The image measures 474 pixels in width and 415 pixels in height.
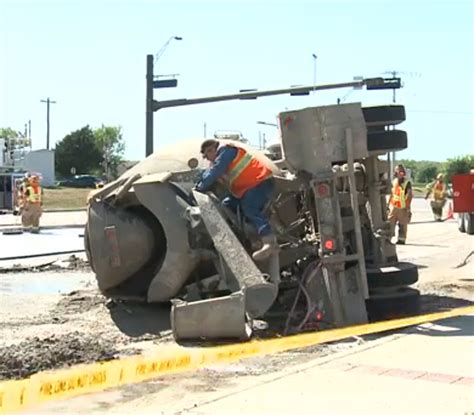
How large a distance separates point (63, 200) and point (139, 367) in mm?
47551

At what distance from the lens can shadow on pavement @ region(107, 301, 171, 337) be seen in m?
8.12

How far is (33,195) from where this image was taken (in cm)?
2362

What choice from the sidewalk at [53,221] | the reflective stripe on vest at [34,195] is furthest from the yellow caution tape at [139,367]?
the sidewalk at [53,221]

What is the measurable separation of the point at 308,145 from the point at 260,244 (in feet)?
3.42

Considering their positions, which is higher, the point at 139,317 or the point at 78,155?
the point at 78,155

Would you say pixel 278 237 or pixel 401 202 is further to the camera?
A: pixel 401 202

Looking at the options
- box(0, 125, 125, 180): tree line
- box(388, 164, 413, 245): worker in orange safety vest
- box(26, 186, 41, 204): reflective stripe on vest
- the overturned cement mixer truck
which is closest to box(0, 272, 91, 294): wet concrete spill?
the overturned cement mixer truck

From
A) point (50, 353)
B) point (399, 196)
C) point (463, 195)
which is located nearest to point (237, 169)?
point (50, 353)

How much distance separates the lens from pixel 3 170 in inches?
1646

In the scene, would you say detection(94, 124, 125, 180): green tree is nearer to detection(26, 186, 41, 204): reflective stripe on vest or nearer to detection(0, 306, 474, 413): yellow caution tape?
detection(26, 186, 41, 204): reflective stripe on vest

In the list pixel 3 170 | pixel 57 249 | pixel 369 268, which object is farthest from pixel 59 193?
pixel 369 268

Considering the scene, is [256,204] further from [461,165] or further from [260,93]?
[461,165]

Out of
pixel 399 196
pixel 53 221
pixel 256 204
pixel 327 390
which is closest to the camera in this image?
pixel 327 390

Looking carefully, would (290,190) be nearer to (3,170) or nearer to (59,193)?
(3,170)
